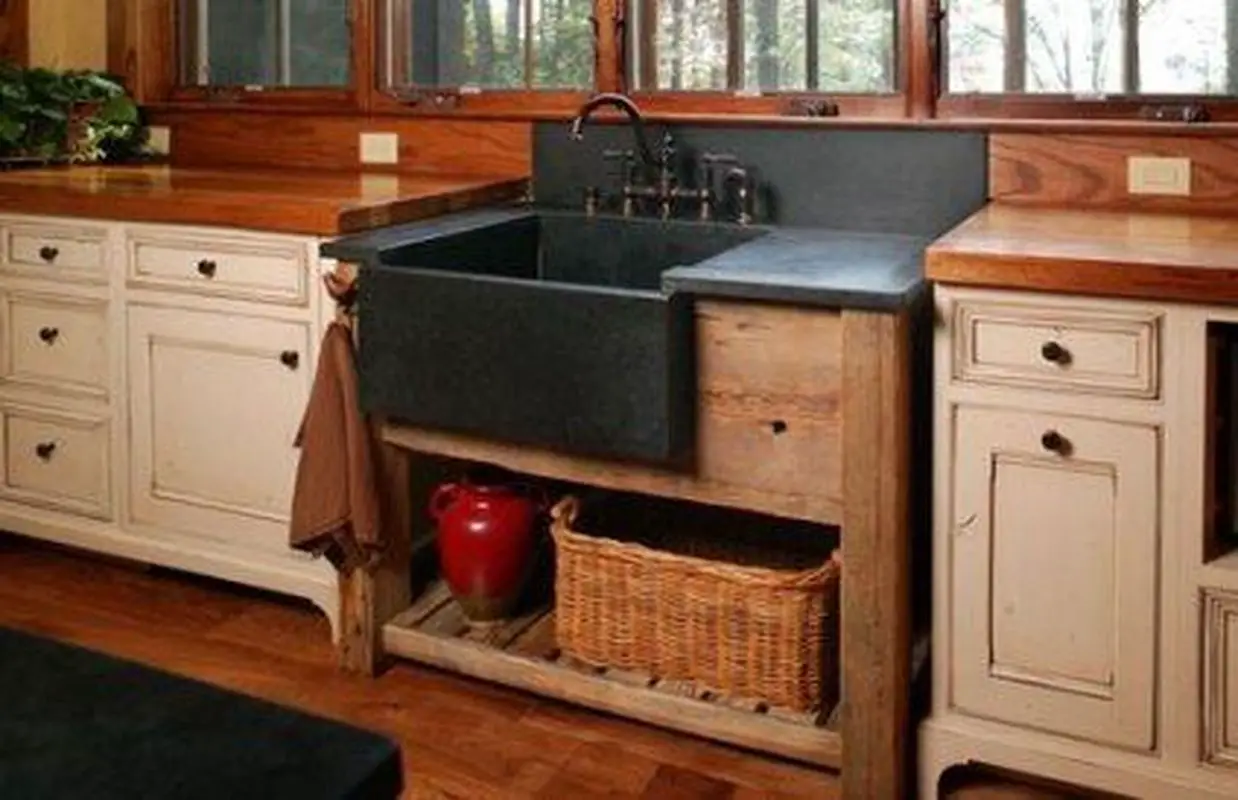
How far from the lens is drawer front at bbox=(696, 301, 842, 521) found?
2227 mm

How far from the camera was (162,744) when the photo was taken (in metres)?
1.14

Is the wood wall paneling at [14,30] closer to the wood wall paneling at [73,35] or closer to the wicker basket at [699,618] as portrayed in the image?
the wood wall paneling at [73,35]

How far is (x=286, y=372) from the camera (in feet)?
9.35

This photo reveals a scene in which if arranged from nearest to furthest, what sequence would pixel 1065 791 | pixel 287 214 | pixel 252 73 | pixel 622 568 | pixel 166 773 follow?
pixel 166 773
pixel 1065 791
pixel 622 568
pixel 287 214
pixel 252 73

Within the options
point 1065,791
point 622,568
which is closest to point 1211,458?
point 1065,791

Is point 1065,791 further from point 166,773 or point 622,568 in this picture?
point 166,773

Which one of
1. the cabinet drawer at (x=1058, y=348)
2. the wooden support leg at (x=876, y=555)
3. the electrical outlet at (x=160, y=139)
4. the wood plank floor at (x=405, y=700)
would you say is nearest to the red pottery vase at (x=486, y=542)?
the wood plank floor at (x=405, y=700)

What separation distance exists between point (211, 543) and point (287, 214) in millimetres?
771

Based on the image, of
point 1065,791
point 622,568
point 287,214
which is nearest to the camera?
point 1065,791

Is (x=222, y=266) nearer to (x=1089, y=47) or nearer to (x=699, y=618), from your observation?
(x=699, y=618)

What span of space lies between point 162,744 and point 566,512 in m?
1.53

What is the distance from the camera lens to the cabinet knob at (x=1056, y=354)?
2.02m

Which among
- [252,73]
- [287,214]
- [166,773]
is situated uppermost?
[252,73]

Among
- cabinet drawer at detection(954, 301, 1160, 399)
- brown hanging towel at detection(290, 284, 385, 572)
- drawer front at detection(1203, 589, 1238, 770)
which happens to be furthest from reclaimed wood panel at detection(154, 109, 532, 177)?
drawer front at detection(1203, 589, 1238, 770)
